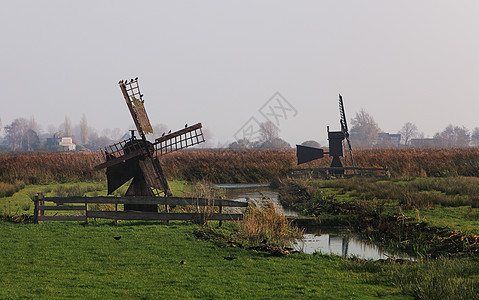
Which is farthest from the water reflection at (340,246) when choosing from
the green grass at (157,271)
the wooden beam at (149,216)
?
the wooden beam at (149,216)

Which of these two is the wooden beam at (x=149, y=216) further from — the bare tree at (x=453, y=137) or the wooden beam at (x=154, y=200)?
the bare tree at (x=453, y=137)

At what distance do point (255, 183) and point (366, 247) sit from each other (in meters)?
22.6

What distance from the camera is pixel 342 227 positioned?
1767cm

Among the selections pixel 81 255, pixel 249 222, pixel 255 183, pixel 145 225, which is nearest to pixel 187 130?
pixel 145 225

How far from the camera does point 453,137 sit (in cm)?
16925

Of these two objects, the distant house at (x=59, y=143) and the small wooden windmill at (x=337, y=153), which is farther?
the distant house at (x=59, y=143)

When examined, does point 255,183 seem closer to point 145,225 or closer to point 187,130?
point 187,130

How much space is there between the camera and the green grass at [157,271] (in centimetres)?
896

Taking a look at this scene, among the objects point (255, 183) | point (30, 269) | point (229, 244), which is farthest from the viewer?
point (255, 183)

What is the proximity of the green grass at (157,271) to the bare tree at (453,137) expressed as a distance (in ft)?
535

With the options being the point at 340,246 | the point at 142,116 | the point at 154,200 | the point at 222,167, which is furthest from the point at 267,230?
the point at 222,167

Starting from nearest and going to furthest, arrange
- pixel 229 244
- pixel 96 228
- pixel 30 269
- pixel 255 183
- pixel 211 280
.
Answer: pixel 211 280
pixel 30 269
pixel 229 244
pixel 96 228
pixel 255 183

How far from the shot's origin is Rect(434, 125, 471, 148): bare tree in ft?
539

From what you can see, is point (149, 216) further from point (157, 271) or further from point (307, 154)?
point (307, 154)
